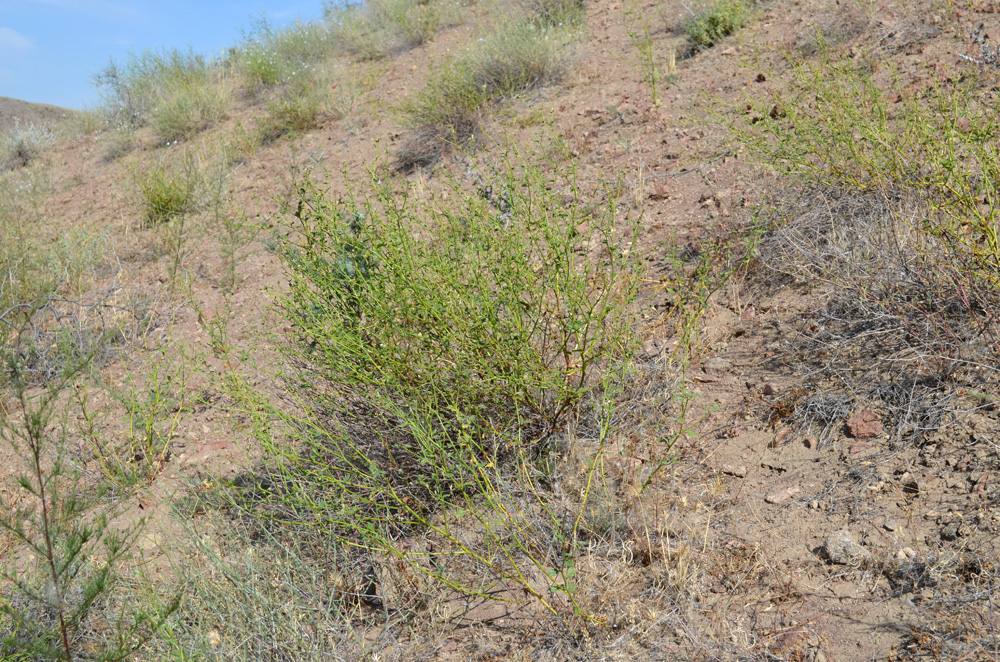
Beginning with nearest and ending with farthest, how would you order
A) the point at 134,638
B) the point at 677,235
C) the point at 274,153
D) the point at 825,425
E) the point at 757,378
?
1. the point at 134,638
2. the point at 825,425
3. the point at 757,378
4. the point at 677,235
5. the point at 274,153

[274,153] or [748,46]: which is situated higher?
[274,153]

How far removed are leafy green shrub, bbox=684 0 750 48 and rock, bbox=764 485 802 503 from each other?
4955 mm

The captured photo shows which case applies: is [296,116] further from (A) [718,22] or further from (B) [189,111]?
(A) [718,22]

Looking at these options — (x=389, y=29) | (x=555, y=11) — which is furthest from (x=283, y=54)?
(x=555, y=11)

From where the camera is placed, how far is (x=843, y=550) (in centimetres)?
224

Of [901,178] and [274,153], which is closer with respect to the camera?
[901,178]

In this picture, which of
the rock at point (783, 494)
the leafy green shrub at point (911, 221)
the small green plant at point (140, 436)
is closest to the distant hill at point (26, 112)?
the small green plant at point (140, 436)

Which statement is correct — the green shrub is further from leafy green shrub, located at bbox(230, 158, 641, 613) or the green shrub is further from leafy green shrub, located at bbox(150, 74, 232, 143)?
leafy green shrub, located at bbox(230, 158, 641, 613)

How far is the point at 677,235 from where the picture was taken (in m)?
4.30

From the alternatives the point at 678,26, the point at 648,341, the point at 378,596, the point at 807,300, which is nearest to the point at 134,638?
the point at 378,596

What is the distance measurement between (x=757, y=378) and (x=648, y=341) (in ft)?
1.94

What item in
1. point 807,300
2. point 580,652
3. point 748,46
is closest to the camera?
point 580,652

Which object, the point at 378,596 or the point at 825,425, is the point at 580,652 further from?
the point at 825,425

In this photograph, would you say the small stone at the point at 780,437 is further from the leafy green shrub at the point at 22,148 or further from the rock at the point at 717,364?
the leafy green shrub at the point at 22,148
